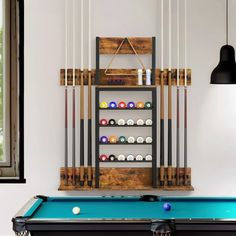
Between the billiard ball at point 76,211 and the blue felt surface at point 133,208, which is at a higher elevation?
the billiard ball at point 76,211

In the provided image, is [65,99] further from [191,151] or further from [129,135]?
[191,151]

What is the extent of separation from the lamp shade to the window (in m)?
2.02

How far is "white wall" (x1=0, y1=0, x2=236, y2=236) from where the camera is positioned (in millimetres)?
5402

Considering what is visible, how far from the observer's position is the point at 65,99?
536 centimetres

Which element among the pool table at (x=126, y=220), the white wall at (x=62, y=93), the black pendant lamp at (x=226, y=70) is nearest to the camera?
the pool table at (x=126, y=220)

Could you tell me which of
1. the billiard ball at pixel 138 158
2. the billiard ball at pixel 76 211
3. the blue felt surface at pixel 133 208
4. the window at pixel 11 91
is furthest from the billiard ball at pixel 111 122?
the billiard ball at pixel 76 211

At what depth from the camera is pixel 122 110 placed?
543 centimetres

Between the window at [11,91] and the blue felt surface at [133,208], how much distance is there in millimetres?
1338

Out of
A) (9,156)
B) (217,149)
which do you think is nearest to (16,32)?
(9,156)

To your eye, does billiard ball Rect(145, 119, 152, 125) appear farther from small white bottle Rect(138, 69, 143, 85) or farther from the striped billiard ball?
small white bottle Rect(138, 69, 143, 85)

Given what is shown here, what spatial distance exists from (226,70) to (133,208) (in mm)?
1291

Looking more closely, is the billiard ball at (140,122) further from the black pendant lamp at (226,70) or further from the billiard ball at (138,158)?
the black pendant lamp at (226,70)

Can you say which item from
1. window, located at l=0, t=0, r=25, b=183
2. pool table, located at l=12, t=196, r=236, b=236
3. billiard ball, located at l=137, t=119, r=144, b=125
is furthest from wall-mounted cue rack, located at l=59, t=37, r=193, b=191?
pool table, located at l=12, t=196, r=236, b=236

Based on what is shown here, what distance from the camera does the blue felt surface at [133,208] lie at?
3.69 metres
